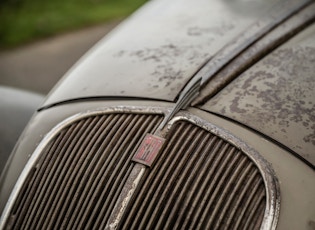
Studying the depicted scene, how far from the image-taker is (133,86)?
205 cm

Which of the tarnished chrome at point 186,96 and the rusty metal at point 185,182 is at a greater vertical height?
the tarnished chrome at point 186,96

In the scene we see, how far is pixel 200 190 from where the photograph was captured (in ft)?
5.42

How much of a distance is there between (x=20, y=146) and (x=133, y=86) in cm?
46

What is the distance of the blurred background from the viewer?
16.4 ft

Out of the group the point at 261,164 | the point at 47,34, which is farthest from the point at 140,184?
the point at 47,34

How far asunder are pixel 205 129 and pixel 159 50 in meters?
0.56

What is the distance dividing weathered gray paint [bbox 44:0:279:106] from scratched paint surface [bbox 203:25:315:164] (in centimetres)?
19

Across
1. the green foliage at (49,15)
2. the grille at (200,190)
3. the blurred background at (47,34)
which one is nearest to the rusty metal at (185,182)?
the grille at (200,190)

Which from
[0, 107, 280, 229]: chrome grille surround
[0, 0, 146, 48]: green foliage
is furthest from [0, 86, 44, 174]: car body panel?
[0, 0, 146, 48]: green foliage

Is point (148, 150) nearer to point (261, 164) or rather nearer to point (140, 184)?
point (140, 184)

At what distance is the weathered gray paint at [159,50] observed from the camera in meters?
2.05

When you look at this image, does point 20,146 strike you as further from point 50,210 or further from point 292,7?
point 292,7

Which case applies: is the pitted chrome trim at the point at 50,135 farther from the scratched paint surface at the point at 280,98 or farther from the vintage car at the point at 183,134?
the scratched paint surface at the point at 280,98

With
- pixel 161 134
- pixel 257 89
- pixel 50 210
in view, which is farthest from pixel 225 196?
pixel 50 210
